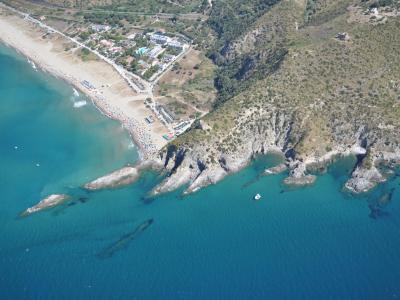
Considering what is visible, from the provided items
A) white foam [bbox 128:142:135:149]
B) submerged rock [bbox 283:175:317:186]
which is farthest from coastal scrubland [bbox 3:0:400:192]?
white foam [bbox 128:142:135:149]

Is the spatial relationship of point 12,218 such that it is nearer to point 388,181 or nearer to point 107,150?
point 107,150

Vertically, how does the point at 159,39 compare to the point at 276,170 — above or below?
above

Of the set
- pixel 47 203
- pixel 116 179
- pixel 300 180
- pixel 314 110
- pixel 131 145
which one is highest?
pixel 314 110

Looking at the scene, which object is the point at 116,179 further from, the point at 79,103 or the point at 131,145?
the point at 79,103

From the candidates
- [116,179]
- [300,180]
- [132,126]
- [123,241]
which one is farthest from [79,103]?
[300,180]

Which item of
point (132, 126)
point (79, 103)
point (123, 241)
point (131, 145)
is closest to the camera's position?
point (123, 241)
